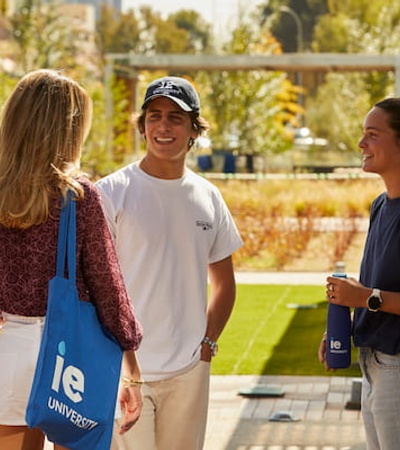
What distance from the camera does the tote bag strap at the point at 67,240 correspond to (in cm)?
379

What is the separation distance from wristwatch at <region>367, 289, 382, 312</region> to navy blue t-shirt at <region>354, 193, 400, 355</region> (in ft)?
0.26

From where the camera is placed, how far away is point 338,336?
4.70 meters

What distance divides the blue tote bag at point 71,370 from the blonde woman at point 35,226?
5cm

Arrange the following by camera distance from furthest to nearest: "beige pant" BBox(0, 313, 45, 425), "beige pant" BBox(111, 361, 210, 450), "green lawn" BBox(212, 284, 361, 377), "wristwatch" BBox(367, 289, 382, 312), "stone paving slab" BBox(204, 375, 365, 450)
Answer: "green lawn" BBox(212, 284, 361, 377)
"stone paving slab" BBox(204, 375, 365, 450)
"beige pant" BBox(111, 361, 210, 450)
"wristwatch" BBox(367, 289, 382, 312)
"beige pant" BBox(0, 313, 45, 425)

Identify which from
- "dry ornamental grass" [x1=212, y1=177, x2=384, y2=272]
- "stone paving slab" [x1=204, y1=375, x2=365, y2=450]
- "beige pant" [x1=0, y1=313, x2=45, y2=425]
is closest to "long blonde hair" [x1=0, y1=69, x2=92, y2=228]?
"beige pant" [x1=0, y1=313, x2=45, y2=425]

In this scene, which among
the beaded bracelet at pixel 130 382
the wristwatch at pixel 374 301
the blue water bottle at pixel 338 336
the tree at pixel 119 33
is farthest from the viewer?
the tree at pixel 119 33

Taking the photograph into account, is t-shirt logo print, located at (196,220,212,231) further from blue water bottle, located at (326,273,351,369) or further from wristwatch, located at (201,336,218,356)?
blue water bottle, located at (326,273,351,369)

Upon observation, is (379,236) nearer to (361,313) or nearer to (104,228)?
(361,313)

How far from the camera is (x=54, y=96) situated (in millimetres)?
3836

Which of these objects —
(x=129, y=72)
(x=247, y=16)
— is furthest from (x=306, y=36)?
(x=129, y=72)

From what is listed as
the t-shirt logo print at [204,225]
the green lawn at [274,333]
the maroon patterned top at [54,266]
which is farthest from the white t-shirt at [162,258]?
the green lawn at [274,333]

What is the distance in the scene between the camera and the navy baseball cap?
5.07 m

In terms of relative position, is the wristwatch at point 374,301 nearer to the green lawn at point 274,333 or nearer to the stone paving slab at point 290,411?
the stone paving slab at point 290,411

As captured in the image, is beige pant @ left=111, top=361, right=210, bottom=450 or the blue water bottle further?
beige pant @ left=111, top=361, right=210, bottom=450
